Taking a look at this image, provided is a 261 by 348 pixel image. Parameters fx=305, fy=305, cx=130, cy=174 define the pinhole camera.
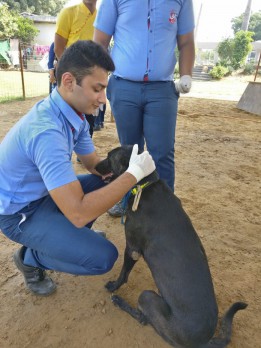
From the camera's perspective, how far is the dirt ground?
1.88 m

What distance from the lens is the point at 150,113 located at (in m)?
2.60

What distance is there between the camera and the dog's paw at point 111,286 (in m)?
2.21

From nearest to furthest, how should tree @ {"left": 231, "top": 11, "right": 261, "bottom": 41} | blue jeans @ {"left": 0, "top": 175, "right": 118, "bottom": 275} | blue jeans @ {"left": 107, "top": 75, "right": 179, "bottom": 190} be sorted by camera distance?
blue jeans @ {"left": 0, "top": 175, "right": 118, "bottom": 275}
blue jeans @ {"left": 107, "top": 75, "right": 179, "bottom": 190}
tree @ {"left": 231, "top": 11, "right": 261, "bottom": 41}

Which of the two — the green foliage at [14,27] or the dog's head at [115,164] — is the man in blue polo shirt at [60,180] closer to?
the dog's head at [115,164]

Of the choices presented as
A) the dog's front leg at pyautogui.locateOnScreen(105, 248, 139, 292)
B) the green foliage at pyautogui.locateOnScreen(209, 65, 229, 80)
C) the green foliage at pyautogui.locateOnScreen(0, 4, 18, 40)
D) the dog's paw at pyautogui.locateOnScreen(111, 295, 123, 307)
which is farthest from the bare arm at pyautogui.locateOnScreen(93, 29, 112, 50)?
the green foliage at pyautogui.locateOnScreen(0, 4, 18, 40)

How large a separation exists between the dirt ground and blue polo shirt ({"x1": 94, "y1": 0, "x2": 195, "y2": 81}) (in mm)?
1489

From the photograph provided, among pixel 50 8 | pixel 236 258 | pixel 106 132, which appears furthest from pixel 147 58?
pixel 50 8

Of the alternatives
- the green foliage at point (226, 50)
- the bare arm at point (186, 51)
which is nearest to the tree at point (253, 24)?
the green foliage at point (226, 50)

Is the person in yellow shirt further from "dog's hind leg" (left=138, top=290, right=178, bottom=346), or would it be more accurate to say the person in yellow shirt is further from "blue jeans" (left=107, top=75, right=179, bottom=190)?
"dog's hind leg" (left=138, top=290, right=178, bottom=346)

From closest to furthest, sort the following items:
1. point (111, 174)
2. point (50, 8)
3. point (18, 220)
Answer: point (18, 220), point (111, 174), point (50, 8)

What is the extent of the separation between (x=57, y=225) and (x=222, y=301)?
1.29m

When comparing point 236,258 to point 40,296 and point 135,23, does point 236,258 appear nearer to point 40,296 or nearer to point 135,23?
point 40,296

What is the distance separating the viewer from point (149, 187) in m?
2.02

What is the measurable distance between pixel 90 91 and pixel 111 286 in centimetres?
139
